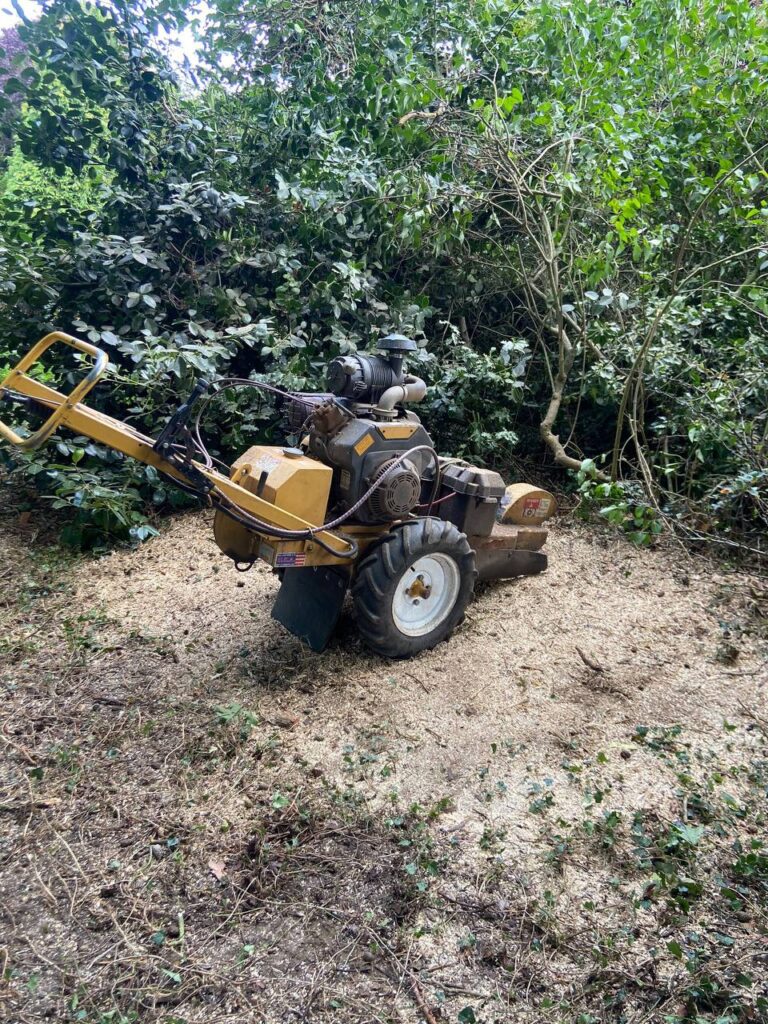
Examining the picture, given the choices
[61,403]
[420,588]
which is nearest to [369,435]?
[420,588]

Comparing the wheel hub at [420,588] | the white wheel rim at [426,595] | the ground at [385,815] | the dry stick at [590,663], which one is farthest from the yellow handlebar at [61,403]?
the dry stick at [590,663]

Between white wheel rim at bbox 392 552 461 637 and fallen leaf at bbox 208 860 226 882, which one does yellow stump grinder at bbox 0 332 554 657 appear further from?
fallen leaf at bbox 208 860 226 882

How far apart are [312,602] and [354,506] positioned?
2.25ft

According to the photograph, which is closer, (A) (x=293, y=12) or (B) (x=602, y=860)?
(B) (x=602, y=860)

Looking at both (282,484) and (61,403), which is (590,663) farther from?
(61,403)

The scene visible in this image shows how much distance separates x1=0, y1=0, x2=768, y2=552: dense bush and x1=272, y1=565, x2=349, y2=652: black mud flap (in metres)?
1.85

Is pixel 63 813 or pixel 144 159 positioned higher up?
pixel 144 159

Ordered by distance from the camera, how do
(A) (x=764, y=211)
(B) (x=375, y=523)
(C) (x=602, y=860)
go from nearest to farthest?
(C) (x=602, y=860)
(B) (x=375, y=523)
(A) (x=764, y=211)

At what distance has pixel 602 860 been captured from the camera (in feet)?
7.37

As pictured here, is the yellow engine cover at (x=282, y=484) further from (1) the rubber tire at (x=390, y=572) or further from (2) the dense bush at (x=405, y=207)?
(2) the dense bush at (x=405, y=207)

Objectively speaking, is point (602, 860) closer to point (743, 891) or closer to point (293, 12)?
point (743, 891)

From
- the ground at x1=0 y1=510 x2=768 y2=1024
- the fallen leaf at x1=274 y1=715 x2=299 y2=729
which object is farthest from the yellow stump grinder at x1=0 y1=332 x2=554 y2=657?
the fallen leaf at x1=274 y1=715 x2=299 y2=729

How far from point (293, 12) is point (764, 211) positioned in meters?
4.74

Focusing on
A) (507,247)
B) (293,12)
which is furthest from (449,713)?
(293,12)
